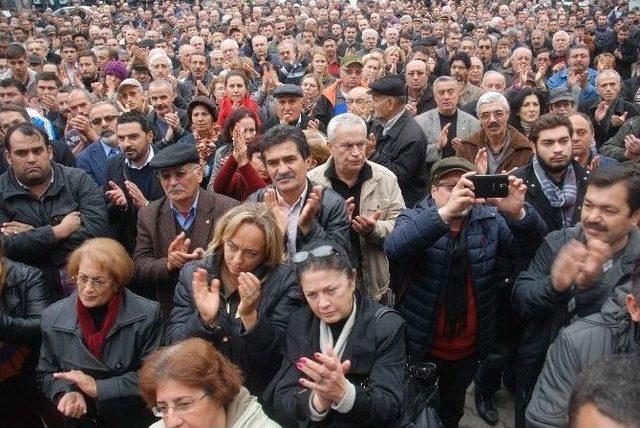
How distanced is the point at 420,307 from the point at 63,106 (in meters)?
5.09

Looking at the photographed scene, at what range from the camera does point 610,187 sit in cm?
289

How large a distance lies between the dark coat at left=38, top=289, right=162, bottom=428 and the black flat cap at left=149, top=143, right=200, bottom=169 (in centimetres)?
87

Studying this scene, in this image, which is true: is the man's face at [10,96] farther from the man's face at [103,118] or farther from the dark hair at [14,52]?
the dark hair at [14,52]

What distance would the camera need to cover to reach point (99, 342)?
308 cm

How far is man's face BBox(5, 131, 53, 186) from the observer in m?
4.07

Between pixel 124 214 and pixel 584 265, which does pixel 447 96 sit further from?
pixel 584 265

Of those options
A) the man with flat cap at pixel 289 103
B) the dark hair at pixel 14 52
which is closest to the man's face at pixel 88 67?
the dark hair at pixel 14 52

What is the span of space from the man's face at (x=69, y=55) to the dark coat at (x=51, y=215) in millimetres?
6954

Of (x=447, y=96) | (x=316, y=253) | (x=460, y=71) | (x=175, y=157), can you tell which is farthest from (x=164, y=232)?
(x=460, y=71)

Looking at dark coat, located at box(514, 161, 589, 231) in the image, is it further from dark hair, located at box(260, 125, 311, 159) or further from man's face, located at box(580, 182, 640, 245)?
dark hair, located at box(260, 125, 311, 159)

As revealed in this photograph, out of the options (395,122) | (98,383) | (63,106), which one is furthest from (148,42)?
(98,383)

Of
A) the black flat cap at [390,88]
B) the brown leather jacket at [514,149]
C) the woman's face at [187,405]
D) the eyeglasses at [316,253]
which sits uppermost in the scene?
the black flat cap at [390,88]

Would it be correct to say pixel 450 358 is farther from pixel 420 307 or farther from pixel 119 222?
pixel 119 222

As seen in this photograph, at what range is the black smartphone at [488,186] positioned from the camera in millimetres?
3113
